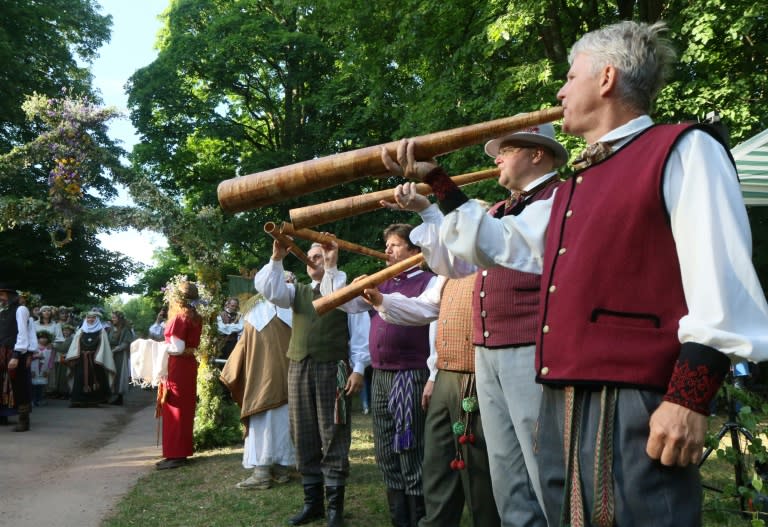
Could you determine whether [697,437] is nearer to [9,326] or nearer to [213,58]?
[9,326]

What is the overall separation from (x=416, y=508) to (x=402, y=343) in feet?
3.53

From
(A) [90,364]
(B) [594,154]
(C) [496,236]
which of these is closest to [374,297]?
(C) [496,236]

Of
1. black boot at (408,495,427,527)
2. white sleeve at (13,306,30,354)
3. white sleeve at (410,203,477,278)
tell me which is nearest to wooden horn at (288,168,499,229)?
white sleeve at (410,203,477,278)

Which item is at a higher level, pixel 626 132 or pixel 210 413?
pixel 626 132

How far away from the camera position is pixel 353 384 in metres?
5.59

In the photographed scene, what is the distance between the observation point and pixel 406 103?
13641 mm

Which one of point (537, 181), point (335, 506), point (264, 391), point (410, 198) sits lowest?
point (335, 506)

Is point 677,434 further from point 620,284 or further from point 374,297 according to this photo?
point 374,297

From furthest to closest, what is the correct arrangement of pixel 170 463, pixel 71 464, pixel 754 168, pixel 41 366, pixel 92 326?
pixel 92 326 < pixel 41 366 < pixel 71 464 < pixel 170 463 < pixel 754 168

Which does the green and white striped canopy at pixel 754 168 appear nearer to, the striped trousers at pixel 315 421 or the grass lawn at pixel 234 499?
the grass lawn at pixel 234 499

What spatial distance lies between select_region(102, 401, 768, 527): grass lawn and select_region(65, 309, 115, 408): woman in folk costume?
7.41 m

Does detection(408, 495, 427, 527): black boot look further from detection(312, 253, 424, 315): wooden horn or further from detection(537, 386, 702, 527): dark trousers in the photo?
detection(537, 386, 702, 527): dark trousers

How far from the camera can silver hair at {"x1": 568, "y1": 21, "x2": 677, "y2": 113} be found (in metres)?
2.00

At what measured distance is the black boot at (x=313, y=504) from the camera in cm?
546
